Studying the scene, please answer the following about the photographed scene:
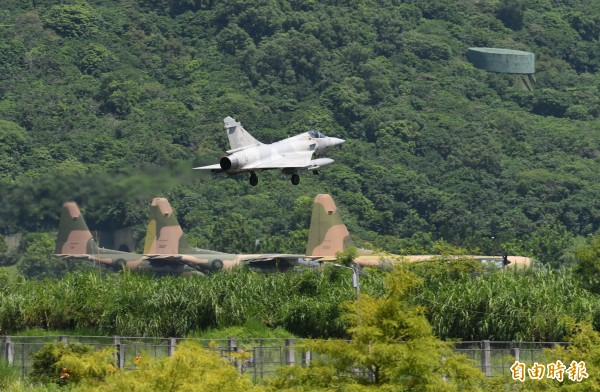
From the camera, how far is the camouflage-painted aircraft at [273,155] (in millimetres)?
81500

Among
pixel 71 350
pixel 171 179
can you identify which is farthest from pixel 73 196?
pixel 71 350

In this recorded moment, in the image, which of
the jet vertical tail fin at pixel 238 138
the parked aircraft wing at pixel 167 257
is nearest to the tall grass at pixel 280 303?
the jet vertical tail fin at pixel 238 138

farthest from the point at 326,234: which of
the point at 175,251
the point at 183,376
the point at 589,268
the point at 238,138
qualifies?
the point at 183,376

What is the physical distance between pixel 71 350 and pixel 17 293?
3267cm

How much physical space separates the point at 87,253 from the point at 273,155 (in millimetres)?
67448

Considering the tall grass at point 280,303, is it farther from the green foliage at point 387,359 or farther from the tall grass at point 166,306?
the green foliage at point 387,359

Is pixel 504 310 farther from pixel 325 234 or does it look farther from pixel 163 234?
pixel 163 234

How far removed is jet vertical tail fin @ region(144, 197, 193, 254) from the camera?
154 m

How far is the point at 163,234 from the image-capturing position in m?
154

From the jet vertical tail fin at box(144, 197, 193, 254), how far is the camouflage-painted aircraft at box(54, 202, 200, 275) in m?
2.55

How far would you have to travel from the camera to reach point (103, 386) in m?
45.9

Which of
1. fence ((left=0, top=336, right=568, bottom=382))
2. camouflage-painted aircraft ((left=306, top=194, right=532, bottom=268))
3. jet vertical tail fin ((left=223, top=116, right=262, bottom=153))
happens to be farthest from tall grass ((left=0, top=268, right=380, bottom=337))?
camouflage-painted aircraft ((left=306, top=194, right=532, bottom=268))

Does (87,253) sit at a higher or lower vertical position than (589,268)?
lower

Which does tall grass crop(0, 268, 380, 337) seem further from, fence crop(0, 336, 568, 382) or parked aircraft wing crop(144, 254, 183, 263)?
parked aircraft wing crop(144, 254, 183, 263)
